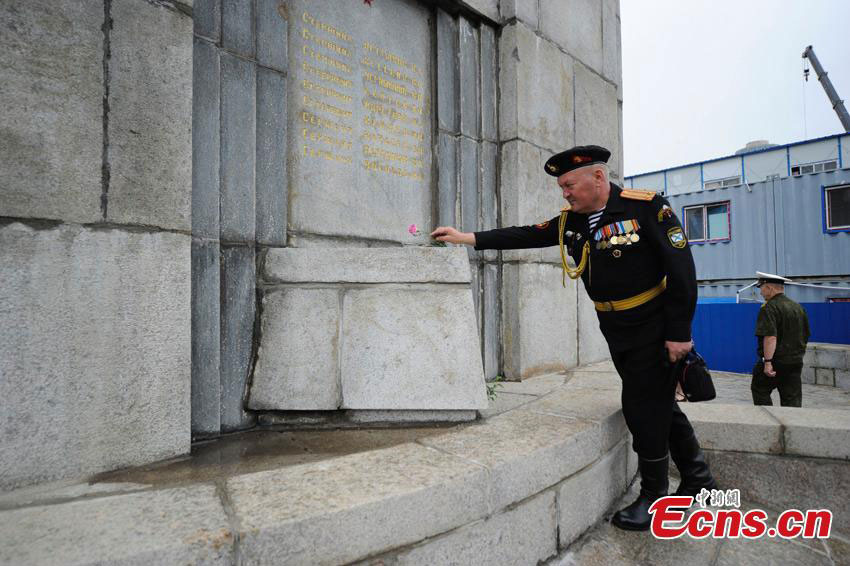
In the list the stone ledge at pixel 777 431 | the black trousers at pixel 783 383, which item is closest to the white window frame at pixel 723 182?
the black trousers at pixel 783 383

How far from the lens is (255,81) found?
2.75 m

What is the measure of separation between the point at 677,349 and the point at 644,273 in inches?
15.8

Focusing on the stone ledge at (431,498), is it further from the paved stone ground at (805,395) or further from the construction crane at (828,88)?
the construction crane at (828,88)

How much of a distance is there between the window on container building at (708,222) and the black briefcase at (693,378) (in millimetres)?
16394

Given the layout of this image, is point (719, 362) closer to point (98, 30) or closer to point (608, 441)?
point (608, 441)

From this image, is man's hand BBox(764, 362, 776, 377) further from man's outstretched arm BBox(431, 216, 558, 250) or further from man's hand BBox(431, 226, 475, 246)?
man's hand BBox(431, 226, 475, 246)

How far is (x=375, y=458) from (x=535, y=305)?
2502 millimetres

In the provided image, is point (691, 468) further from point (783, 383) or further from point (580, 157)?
point (783, 383)

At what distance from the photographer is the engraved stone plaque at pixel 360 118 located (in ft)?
10.1

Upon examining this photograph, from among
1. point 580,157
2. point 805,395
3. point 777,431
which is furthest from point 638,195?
point 805,395

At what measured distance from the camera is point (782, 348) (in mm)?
5430

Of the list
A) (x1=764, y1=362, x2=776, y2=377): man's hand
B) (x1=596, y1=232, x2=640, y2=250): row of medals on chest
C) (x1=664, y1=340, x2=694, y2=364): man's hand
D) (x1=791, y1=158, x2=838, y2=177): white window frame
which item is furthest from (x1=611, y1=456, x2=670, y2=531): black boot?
(x1=791, y1=158, x2=838, y2=177): white window frame

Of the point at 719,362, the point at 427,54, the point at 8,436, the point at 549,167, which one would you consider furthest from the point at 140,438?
the point at 719,362

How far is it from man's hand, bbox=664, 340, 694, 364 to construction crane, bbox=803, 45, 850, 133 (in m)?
24.0
